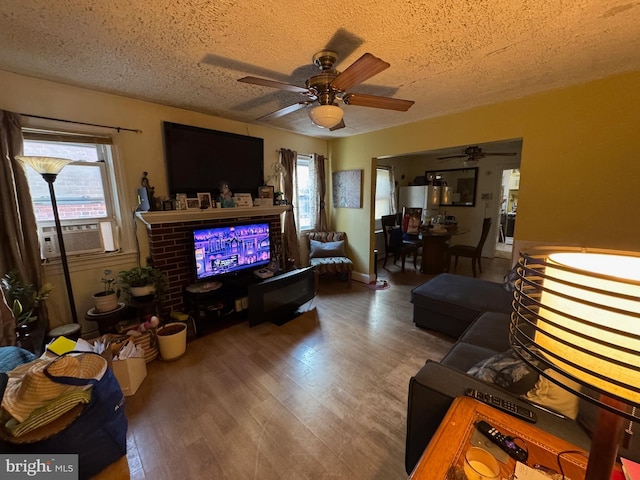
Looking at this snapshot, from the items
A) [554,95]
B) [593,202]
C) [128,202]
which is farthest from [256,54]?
[593,202]

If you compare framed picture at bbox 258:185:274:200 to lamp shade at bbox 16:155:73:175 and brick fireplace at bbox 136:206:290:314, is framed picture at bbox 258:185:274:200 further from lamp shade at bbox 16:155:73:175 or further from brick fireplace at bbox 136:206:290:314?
lamp shade at bbox 16:155:73:175

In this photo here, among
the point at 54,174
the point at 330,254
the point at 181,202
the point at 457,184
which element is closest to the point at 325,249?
the point at 330,254

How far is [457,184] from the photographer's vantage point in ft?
19.8

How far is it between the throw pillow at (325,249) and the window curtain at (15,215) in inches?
119

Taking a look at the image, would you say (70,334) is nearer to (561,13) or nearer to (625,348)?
(625,348)

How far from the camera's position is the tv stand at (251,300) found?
2.75 m

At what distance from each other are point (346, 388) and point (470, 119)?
3.00m

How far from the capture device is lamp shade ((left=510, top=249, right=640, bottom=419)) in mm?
396

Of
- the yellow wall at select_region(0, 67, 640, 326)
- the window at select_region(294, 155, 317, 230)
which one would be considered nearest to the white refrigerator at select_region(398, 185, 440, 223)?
the window at select_region(294, 155, 317, 230)

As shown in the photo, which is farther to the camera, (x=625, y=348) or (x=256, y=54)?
(x=256, y=54)

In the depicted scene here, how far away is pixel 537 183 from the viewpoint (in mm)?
2537

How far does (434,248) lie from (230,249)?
140 inches

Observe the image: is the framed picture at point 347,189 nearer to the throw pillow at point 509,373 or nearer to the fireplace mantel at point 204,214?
the fireplace mantel at point 204,214

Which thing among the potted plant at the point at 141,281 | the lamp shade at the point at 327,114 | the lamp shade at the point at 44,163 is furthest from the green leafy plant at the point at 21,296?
the lamp shade at the point at 327,114
